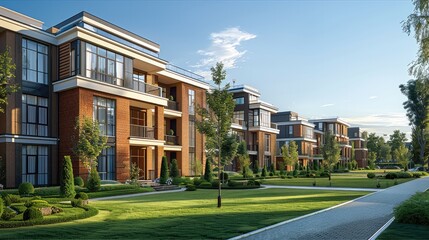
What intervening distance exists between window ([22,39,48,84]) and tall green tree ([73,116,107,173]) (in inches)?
200

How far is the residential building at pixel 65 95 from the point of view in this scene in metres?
25.7

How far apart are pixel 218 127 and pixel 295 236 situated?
8239 millimetres

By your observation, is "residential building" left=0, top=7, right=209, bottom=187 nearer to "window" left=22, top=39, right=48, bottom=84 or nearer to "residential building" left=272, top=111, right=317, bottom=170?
"window" left=22, top=39, right=48, bottom=84

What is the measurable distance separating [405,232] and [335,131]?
8258cm

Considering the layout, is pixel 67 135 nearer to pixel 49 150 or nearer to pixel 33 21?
pixel 49 150

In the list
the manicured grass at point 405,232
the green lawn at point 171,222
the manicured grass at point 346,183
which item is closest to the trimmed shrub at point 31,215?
the green lawn at point 171,222

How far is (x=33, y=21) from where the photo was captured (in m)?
29.5

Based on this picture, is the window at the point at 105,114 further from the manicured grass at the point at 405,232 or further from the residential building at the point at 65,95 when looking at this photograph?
the manicured grass at the point at 405,232

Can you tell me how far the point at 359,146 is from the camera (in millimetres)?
110250

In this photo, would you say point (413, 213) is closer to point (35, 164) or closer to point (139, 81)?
point (35, 164)

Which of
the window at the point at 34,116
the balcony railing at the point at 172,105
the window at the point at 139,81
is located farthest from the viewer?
the balcony railing at the point at 172,105

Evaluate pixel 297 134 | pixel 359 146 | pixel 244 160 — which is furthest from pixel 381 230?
pixel 359 146

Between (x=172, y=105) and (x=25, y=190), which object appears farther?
(x=172, y=105)

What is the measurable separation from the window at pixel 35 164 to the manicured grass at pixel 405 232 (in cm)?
2390
